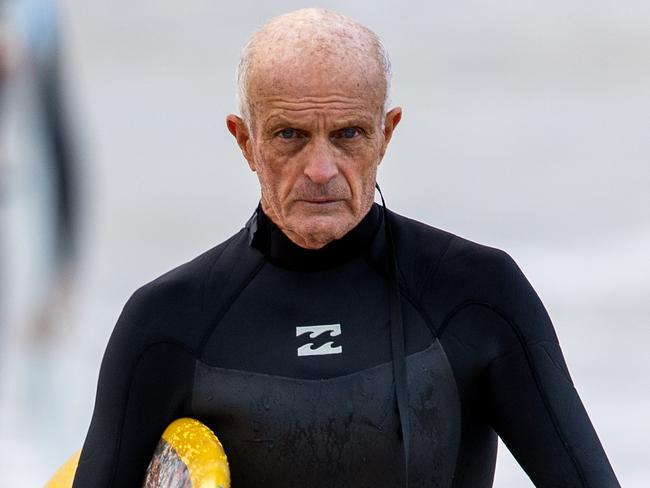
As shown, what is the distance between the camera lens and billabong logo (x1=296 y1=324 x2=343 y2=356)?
10.8 feet

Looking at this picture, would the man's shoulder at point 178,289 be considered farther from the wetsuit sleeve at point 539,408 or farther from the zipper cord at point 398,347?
the wetsuit sleeve at point 539,408

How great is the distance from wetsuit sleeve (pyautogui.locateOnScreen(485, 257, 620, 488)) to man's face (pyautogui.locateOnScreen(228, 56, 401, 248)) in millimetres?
334

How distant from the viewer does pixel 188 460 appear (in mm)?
3191

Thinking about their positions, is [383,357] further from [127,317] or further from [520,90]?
[520,90]

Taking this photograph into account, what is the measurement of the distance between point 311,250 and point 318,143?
25 centimetres

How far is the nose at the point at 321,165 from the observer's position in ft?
10.3

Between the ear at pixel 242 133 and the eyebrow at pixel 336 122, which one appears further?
the ear at pixel 242 133

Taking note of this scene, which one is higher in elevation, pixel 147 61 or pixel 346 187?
pixel 147 61

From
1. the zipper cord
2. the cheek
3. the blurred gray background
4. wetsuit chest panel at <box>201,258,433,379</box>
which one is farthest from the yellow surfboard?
the blurred gray background

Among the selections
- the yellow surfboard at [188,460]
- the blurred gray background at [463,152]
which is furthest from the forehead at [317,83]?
the blurred gray background at [463,152]

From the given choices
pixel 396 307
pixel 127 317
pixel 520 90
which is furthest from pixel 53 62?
pixel 520 90

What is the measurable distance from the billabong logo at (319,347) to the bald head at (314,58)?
40cm

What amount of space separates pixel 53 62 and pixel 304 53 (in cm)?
66

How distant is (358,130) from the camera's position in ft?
10.4
